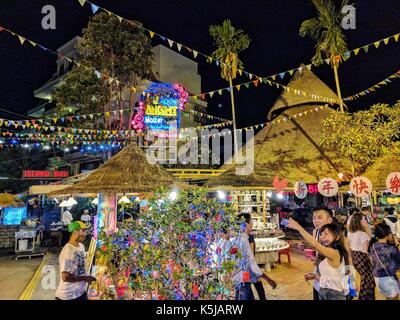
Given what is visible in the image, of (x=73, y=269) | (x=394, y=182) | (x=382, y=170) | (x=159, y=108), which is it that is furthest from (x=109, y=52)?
(x=73, y=269)

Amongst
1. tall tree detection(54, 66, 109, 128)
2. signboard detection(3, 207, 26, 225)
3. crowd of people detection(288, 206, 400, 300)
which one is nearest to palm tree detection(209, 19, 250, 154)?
tall tree detection(54, 66, 109, 128)

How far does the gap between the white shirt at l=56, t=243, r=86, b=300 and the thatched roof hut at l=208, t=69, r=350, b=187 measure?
8.32 meters

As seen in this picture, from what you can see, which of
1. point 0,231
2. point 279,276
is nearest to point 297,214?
point 279,276

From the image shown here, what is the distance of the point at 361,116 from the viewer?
44.9 ft

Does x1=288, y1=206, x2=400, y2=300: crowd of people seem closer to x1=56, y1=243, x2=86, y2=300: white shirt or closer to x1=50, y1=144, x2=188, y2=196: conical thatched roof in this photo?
x1=56, y1=243, x2=86, y2=300: white shirt

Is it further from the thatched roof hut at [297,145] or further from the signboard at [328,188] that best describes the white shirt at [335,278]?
the thatched roof hut at [297,145]

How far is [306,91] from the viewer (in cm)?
2031

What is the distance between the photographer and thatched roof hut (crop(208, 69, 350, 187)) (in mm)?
15969

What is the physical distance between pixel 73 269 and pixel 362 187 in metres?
9.50

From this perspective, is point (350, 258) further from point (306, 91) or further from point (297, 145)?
point (306, 91)

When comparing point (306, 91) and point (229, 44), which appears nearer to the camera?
point (306, 91)

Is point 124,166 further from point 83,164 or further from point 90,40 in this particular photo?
point 83,164

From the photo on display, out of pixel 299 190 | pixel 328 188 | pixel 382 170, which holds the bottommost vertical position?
pixel 299 190
